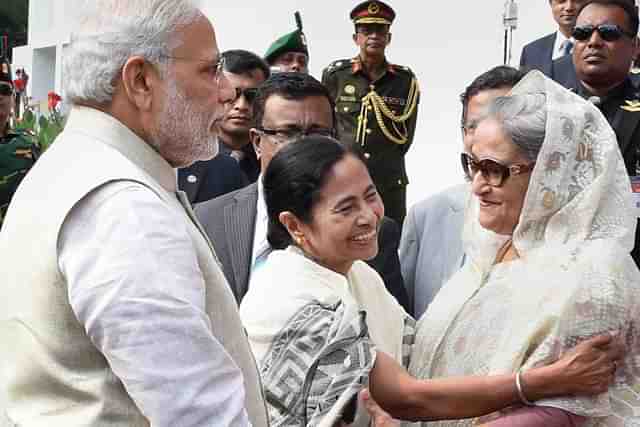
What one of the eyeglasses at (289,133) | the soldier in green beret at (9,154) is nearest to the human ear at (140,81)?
the eyeglasses at (289,133)

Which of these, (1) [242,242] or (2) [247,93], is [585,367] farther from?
(2) [247,93]

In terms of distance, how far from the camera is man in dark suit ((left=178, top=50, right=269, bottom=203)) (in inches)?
161

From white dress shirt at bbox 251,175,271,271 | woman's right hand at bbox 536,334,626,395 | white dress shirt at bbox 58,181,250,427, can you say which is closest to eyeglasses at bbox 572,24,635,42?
white dress shirt at bbox 251,175,271,271

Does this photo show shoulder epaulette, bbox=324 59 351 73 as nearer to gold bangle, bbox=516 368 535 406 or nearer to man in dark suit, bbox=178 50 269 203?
man in dark suit, bbox=178 50 269 203

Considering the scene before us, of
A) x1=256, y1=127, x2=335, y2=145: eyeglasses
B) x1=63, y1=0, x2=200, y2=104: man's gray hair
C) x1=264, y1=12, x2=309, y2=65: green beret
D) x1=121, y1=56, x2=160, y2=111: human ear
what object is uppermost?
x1=63, y1=0, x2=200, y2=104: man's gray hair

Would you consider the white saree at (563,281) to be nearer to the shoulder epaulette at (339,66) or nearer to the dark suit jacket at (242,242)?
the dark suit jacket at (242,242)

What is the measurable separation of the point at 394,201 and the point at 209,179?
238cm

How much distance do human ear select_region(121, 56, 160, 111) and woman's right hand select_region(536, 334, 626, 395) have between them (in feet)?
3.71

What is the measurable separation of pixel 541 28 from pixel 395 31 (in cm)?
143

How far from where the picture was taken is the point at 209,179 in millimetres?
4105

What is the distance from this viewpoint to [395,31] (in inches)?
299

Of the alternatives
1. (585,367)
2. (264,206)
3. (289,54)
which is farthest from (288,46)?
(585,367)

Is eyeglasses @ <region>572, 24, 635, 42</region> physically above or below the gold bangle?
above

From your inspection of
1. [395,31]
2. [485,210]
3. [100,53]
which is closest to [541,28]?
[395,31]
